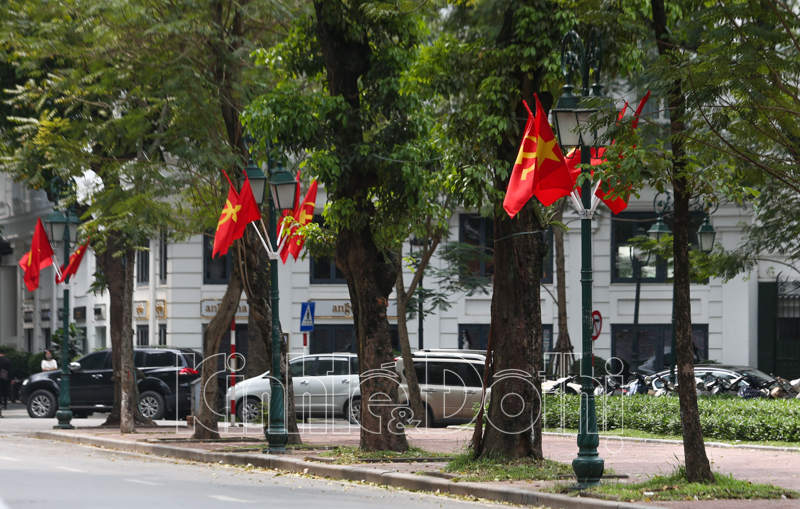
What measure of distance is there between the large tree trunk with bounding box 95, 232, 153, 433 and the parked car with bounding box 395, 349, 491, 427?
6.35 m

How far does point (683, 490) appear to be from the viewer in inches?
450

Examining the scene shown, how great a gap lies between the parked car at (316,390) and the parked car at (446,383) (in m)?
1.40

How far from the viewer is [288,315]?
117ft

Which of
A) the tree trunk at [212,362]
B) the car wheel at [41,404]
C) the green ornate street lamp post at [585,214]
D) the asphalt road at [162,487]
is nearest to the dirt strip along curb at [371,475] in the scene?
the asphalt road at [162,487]

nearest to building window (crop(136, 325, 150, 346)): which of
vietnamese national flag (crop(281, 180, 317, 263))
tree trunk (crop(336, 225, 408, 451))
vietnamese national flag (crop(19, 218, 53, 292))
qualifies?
vietnamese national flag (crop(19, 218, 53, 292))

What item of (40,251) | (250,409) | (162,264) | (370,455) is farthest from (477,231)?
(370,455)

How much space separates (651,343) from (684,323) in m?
23.9

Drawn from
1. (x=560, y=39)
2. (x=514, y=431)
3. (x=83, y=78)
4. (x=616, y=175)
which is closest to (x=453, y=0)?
(x=560, y=39)

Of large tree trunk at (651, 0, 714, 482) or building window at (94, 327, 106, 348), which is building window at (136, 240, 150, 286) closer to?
building window at (94, 327, 106, 348)

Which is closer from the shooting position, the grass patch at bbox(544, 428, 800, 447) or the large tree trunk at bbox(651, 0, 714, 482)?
the large tree trunk at bbox(651, 0, 714, 482)

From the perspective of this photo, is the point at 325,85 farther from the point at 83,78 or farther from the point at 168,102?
the point at 83,78

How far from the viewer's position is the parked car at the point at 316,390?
2541 centimetres

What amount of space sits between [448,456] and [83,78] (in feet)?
31.5

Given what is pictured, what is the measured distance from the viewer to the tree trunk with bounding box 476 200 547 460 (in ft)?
46.2
